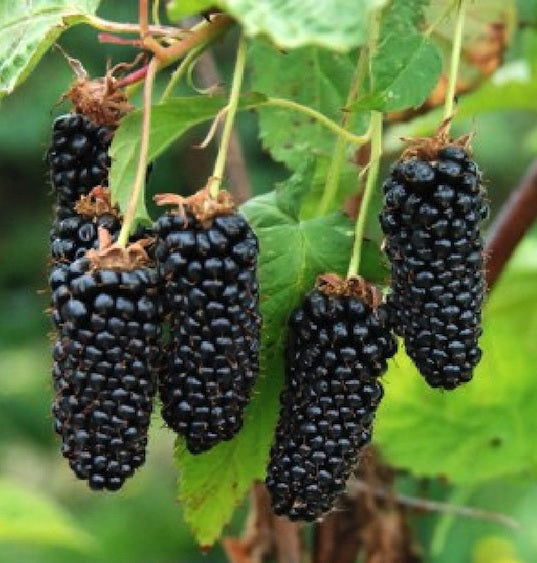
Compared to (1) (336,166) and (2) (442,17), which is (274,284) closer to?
(1) (336,166)

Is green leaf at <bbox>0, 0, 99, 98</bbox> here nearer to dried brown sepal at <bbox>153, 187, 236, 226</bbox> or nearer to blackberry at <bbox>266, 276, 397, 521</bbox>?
dried brown sepal at <bbox>153, 187, 236, 226</bbox>

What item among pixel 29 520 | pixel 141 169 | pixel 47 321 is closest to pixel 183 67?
pixel 141 169

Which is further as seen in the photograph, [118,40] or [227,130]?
[118,40]

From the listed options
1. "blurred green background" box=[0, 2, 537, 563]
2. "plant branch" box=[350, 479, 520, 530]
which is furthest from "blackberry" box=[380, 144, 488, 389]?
"blurred green background" box=[0, 2, 537, 563]

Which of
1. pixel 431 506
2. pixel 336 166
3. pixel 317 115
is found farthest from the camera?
pixel 431 506

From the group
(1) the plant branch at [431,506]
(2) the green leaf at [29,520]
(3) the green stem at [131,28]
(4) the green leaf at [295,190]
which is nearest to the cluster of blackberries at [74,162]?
(3) the green stem at [131,28]

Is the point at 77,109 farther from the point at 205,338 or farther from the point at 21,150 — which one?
the point at 21,150

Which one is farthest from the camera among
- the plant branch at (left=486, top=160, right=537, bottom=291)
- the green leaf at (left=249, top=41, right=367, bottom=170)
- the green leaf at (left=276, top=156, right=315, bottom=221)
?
the plant branch at (left=486, top=160, right=537, bottom=291)
